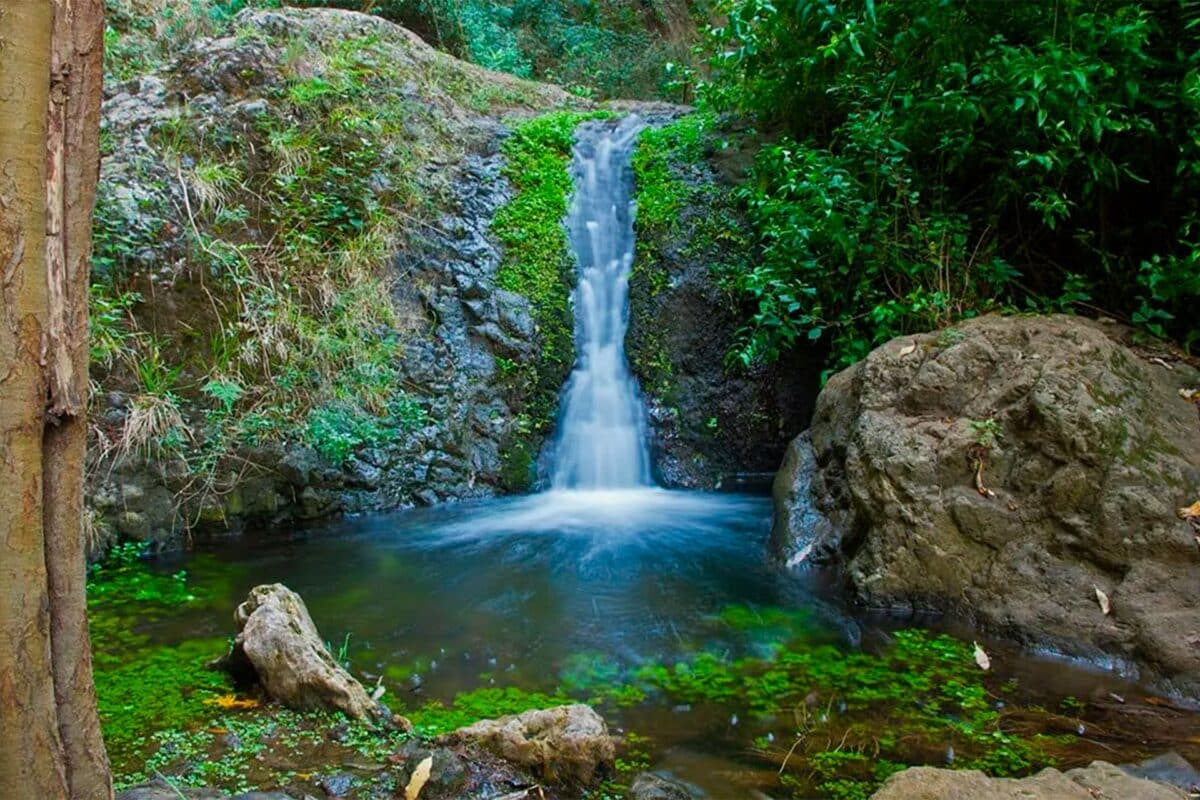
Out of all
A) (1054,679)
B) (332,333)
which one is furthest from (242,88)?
(1054,679)

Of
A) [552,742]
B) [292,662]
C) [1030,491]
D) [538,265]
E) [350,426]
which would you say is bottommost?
[552,742]

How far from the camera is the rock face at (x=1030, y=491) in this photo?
3814 millimetres

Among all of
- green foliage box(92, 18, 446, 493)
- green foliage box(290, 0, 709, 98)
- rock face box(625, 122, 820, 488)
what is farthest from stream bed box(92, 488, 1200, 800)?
green foliage box(290, 0, 709, 98)

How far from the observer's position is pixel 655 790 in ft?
8.02

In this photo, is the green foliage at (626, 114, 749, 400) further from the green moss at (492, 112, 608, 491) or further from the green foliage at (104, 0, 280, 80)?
the green foliage at (104, 0, 280, 80)

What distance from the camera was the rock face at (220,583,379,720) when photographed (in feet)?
9.51

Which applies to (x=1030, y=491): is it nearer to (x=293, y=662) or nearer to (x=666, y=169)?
(x=293, y=662)

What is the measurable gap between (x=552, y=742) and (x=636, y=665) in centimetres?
125

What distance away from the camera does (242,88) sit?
7.06 m

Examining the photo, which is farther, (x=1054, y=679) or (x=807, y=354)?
(x=807, y=354)

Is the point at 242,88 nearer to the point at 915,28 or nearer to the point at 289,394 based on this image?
the point at 289,394

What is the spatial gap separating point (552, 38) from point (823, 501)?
11921 mm

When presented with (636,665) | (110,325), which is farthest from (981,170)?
(110,325)

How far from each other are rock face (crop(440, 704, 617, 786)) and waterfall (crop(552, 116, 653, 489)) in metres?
4.73
